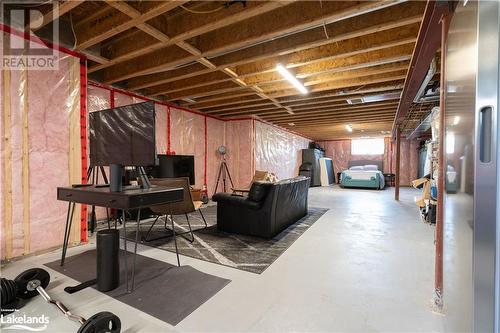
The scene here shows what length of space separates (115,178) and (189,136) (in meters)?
3.99

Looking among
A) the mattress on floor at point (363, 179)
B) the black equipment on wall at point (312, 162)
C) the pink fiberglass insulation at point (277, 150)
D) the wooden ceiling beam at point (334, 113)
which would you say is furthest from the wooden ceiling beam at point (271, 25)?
the mattress on floor at point (363, 179)

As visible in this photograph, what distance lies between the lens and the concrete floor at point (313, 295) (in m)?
1.54

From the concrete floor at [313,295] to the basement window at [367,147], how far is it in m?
9.36

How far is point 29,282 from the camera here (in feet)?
5.88

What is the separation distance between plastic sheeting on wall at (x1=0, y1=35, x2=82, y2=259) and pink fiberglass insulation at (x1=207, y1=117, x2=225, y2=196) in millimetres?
3661

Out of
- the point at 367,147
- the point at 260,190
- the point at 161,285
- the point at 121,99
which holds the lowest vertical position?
the point at 161,285

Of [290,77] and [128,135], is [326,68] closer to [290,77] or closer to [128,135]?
[290,77]

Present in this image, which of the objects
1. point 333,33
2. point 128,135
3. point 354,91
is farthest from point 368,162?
point 128,135

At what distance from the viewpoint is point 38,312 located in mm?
1658

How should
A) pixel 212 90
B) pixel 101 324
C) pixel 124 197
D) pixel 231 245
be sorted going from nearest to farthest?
pixel 101 324 < pixel 124 197 < pixel 231 245 < pixel 212 90

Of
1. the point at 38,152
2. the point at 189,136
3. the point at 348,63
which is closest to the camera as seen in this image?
the point at 38,152

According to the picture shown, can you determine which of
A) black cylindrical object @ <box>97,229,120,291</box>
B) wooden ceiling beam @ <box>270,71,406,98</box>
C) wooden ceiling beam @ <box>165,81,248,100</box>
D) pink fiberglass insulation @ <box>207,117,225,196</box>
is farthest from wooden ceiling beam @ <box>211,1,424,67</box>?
pink fiberglass insulation @ <box>207,117,225,196</box>

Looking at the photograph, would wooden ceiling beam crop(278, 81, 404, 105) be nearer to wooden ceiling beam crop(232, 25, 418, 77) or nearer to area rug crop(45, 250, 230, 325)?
wooden ceiling beam crop(232, 25, 418, 77)

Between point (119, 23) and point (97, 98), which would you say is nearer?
point (119, 23)
